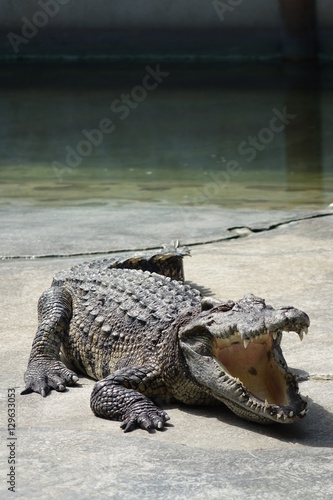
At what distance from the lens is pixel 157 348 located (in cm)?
454

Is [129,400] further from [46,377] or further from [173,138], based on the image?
[173,138]

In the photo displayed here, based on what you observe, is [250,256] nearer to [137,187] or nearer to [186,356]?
[186,356]

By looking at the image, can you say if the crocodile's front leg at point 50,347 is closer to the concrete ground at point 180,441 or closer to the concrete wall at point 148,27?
the concrete ground at point 180,441

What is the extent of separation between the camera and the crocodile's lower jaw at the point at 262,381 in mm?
3920

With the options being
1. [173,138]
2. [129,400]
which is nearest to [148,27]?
[173,138]

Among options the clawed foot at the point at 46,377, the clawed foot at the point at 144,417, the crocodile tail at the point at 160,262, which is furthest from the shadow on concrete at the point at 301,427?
the crocodile tail at the point at 160,262

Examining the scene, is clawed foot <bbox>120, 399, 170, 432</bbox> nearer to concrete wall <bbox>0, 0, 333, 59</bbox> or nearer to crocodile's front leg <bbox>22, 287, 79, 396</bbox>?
crocodile's front leg <bbox>22, 287, 79, 396</bbox>

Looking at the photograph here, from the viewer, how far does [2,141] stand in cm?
1502

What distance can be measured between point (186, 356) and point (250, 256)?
2.88 metres

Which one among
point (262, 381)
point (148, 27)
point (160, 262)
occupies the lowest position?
point (262, 381)

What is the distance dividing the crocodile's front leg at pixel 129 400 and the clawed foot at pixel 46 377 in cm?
36

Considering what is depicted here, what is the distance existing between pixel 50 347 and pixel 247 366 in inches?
52.1

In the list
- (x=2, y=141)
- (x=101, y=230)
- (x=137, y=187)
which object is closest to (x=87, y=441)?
(x=101, y=230)

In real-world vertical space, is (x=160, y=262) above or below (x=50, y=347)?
above
